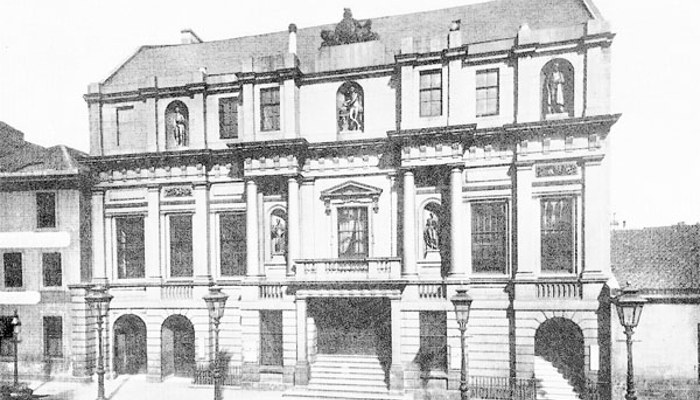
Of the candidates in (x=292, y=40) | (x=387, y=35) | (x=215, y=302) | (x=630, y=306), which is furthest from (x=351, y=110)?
(x=630, y=306)

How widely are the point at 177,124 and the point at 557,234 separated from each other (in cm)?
1794

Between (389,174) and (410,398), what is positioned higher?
(389,174)

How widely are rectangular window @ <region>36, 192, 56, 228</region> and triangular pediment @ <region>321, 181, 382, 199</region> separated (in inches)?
529

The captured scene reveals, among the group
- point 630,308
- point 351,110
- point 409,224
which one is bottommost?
point 630,308

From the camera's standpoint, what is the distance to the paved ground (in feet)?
64.6

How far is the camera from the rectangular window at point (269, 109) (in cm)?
2178

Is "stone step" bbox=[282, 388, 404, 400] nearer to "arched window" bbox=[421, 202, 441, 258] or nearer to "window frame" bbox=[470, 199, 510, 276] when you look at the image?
"arched window" bbox=[421, 202, 441, 258]

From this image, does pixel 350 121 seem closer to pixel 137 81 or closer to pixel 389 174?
pixel 389 174

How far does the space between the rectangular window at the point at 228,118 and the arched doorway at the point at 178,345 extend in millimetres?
8961

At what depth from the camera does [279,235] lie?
21609 mm

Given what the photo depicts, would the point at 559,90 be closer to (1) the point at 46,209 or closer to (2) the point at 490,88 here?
(2) the point at 490,88

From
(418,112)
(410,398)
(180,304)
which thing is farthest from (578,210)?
(180,304)

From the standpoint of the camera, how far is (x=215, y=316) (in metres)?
16.0

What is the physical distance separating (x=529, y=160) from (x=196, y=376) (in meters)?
17.2
